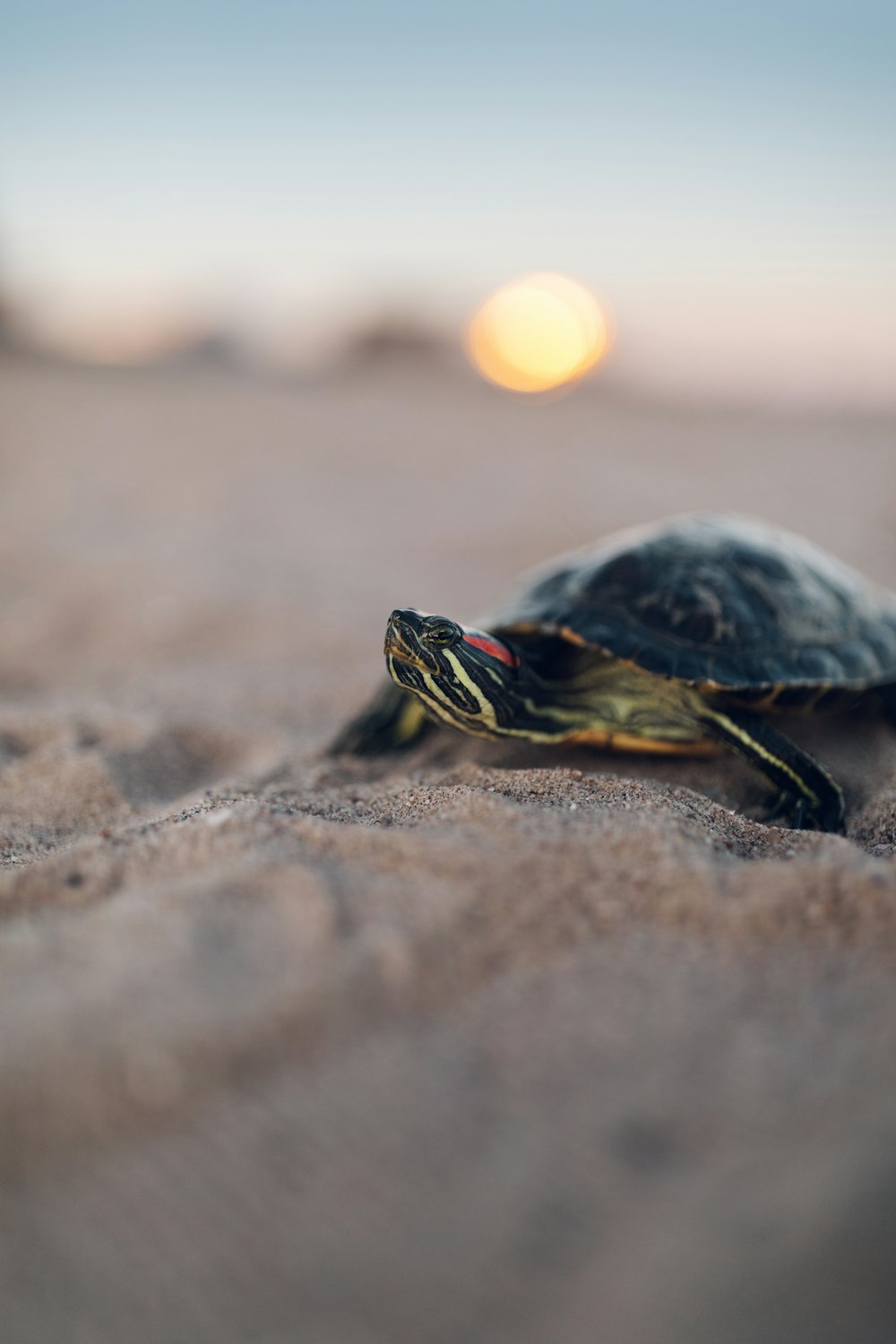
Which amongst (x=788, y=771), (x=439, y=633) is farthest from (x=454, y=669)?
(x=788, y=771)

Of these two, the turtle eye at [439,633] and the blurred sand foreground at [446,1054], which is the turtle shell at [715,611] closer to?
the blurred sand foreground at [446,1054]

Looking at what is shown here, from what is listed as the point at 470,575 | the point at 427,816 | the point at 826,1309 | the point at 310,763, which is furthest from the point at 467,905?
the point at 470,575

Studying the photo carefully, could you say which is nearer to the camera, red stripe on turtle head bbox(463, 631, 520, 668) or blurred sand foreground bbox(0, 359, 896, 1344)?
blurred sand foreground bbox(0, 359, 896, 1344)

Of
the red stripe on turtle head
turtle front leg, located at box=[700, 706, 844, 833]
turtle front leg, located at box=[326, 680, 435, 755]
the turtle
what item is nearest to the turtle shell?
the turtle

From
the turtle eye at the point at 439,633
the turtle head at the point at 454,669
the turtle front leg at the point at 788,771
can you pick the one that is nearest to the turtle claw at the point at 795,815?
the turtle front leg at the point at 788,771

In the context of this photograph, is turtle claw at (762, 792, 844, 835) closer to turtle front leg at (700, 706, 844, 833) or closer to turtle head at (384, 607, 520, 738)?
turtle front leg at (700, 706, 844, 833)

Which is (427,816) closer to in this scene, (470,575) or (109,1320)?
(109,1320)

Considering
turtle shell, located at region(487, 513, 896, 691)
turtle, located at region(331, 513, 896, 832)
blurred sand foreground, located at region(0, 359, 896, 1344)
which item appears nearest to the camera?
blurred sand foreground, located at region(0, 359, 896, 1344)
